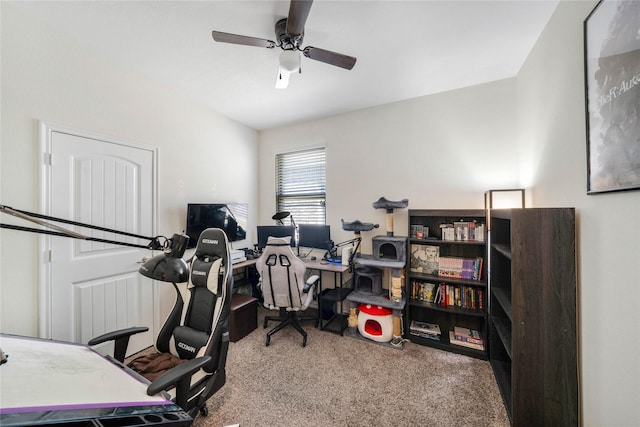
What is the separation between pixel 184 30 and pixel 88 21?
0.68 metres

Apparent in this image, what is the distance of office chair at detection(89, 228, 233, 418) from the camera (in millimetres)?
1374

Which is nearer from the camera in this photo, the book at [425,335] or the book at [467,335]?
the book at [467,335]

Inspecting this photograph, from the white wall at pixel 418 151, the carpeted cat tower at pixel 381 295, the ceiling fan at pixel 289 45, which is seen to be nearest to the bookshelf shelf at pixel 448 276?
the carpeted cat tower at pixel 381 295

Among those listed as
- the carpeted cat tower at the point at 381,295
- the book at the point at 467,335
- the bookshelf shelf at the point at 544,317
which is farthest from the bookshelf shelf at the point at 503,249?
the book at the point at 467,335

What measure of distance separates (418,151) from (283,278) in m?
2.20

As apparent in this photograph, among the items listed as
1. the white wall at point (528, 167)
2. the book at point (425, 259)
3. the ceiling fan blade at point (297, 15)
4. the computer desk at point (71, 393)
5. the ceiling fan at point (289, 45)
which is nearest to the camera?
the computer desk at point (71, 393)

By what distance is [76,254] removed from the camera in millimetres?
1945

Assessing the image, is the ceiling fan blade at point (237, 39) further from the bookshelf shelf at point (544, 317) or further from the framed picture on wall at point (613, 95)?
the bookshelf shelf at point (544, 317)

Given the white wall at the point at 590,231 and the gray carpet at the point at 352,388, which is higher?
Answer: the white wall at the point at 590,231

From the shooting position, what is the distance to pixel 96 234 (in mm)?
2043

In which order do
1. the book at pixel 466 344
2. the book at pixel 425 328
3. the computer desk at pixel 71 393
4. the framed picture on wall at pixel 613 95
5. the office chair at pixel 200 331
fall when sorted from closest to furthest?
1. the computer desk at pixel 71 393
2. the framed picture on wall at pixel 613 95
3. the office chair at pixel 200 331
4. the book at pixel 466 344
5. the book at pixel 425 328

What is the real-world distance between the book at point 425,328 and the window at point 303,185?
5.75 ft

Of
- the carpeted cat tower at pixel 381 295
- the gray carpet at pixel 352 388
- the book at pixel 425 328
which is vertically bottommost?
the gray carpet at pixel 352 388

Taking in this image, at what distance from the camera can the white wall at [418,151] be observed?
252 cm
